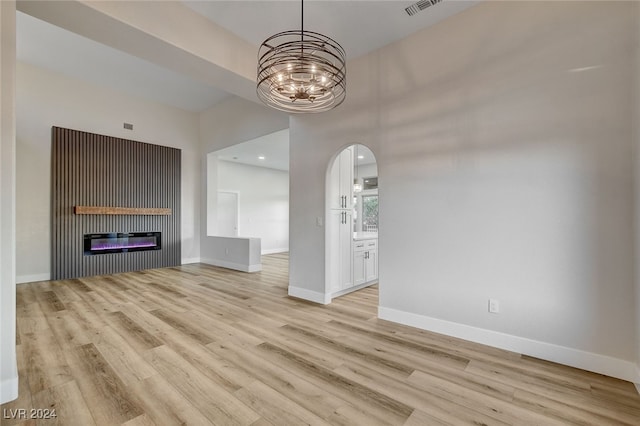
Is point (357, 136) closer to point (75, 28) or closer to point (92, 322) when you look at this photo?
point (75, 28)

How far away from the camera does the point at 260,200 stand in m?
10.5

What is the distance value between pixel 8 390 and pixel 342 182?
403 cm

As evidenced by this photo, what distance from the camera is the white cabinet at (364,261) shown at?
189 inches

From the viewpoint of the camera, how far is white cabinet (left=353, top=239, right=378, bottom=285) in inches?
189

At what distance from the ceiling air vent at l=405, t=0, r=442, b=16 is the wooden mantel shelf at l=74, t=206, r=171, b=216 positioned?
21.4 feet

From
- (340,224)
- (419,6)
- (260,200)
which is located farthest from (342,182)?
(260,200)

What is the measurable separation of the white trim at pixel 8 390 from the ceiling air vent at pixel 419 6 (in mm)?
4477

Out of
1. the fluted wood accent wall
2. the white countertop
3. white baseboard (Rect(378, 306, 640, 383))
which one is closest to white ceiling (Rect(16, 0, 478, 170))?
the fluted wood accent wall

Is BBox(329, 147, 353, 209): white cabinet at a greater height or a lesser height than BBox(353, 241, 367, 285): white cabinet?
greater

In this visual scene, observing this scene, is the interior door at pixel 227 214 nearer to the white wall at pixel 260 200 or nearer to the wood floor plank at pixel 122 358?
the white wall at pixel 260 200

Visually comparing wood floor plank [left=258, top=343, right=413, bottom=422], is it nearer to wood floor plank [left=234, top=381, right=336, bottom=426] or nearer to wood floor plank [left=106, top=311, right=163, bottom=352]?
wood floor plank [left=234, top=381, right=336, bottom=426]

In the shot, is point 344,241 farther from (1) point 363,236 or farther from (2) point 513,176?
(2) point 513,176

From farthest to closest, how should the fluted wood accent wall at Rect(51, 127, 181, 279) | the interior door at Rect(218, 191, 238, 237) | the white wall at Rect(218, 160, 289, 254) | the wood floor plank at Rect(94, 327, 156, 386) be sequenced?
1. the white wall at Rect(218, 160, 289, 254)
2. the interior door at Rect(218, 191, 238, 237)
3. the fluted wood accent wall at Rect(51, 127, 181, 279)
4. the wood floor plank at Rect(94, 327, 156, 386)

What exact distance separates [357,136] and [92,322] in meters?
3.88
